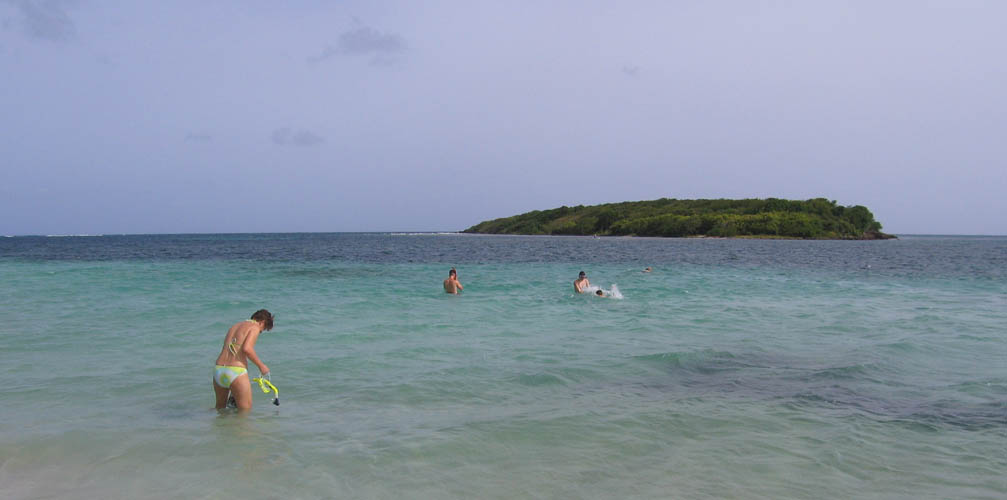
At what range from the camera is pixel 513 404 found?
8.43m

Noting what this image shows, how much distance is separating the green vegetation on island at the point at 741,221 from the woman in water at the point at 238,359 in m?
125

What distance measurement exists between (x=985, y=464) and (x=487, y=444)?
530 cm

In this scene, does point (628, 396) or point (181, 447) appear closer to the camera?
point (181, 447)

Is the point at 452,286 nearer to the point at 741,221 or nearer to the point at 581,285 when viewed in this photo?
the point at 581,285

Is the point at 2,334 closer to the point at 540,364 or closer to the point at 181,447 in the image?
the point at 181,447

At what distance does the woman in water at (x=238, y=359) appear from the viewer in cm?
774

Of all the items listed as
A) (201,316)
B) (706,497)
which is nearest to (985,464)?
(706,497)

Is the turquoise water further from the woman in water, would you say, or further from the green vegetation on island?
the green vegetation on island

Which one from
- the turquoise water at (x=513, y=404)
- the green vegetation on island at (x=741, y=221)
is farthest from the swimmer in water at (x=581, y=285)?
the green vegetation on island at (x=741, y=221)

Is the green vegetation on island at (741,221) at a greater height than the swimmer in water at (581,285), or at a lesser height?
greater

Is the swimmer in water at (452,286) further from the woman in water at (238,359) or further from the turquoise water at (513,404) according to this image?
the woman in water at (238,359)

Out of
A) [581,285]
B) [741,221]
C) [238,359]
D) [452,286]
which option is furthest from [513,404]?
[741,221]

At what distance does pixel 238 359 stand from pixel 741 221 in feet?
432

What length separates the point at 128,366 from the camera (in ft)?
Result: 34.3
